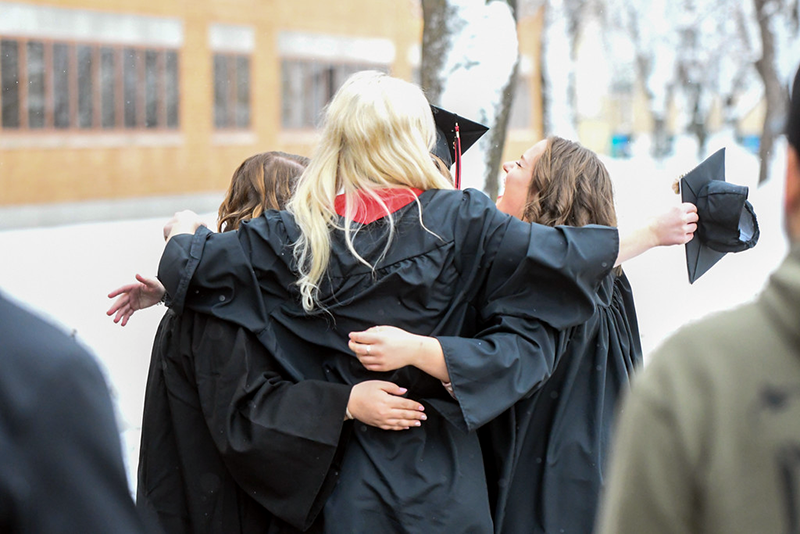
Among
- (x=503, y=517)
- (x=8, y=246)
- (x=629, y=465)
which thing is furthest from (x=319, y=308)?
(x=8, y=246)

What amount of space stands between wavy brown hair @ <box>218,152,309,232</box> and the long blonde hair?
23.1 inches

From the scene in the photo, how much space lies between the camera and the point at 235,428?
2473 mm

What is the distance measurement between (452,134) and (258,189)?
0.68 metres

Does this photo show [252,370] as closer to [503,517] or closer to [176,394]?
[176,394]

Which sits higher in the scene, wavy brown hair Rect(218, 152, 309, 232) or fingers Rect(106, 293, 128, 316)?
wavy brown hair Rect(218, 152, 309, 232)

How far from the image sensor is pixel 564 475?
2.74 m

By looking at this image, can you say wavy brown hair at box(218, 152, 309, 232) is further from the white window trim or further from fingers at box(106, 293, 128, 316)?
the white window trim

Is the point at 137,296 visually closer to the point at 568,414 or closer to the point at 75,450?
the point at 568,414

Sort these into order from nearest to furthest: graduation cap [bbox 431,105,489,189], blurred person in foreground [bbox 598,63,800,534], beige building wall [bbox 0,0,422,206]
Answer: blurred person in foreground [bbox 598,63,800,534] < graduation cap [bbox 431,105,489,189] < beige building wall [bbox 0,0,422,206]

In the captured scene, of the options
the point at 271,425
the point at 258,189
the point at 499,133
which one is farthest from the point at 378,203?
the point at 499,133

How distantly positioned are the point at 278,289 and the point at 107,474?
140cm

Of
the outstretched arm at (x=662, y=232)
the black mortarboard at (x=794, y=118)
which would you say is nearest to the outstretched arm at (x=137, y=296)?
→ the outstretched arm at (x=662, y=232)

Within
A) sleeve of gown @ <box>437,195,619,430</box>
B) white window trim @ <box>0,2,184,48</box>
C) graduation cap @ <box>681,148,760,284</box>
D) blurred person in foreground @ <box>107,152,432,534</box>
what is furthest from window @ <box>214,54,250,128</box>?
sleeve of gown @ <box>437,195,619,430</box>

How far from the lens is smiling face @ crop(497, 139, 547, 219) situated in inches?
123
